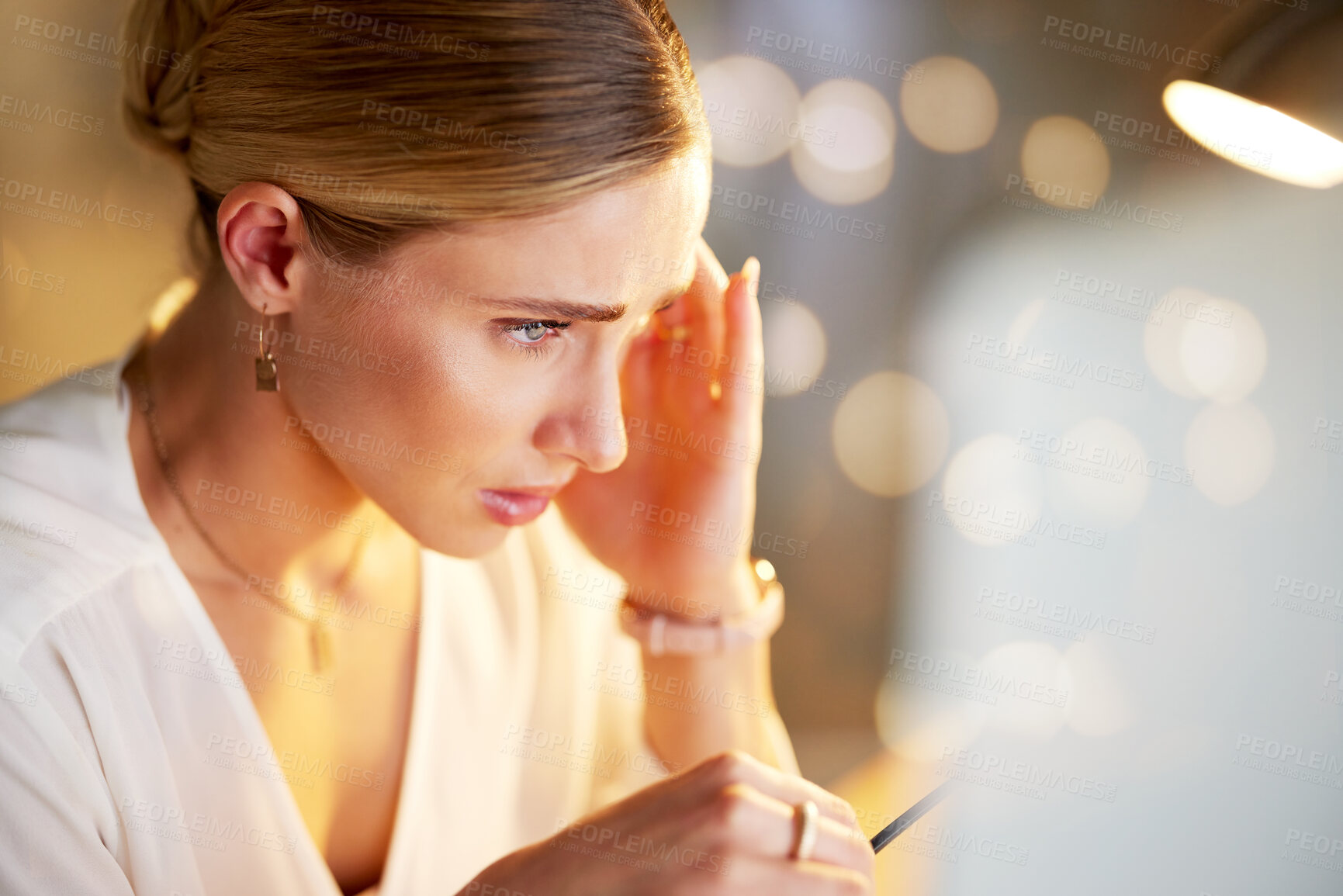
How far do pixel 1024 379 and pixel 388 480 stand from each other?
105 centimetres

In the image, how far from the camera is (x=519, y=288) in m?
0.69

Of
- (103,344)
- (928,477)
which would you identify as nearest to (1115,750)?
(928,477)

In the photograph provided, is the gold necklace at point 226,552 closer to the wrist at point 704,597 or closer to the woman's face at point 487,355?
the woman's face at point 487,355

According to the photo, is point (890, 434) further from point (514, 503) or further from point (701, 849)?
point (701, 849)

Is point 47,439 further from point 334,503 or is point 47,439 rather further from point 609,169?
point 609,169
